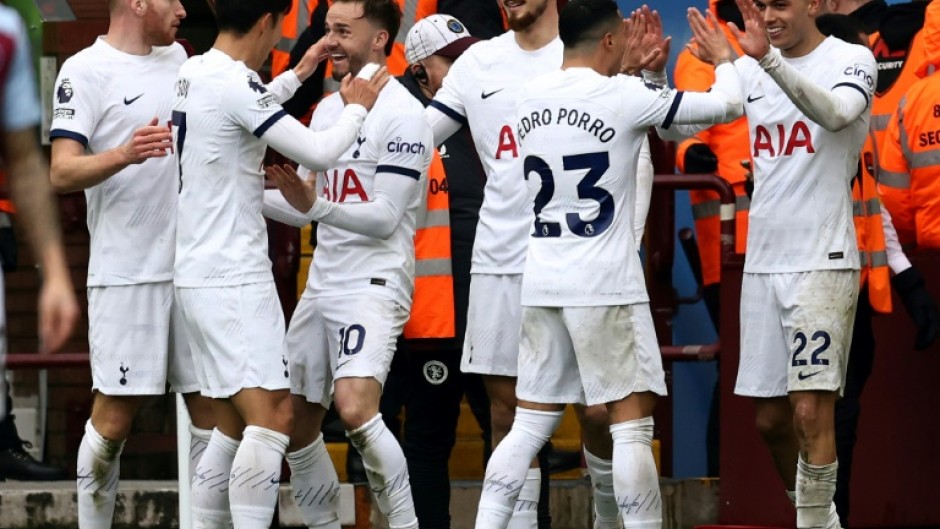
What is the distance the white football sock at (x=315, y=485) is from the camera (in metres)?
7.90

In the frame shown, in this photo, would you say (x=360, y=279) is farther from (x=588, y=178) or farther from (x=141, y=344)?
(x=588, y=178)

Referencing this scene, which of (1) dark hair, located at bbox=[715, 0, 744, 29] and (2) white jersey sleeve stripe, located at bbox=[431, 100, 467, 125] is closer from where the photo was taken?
(2) white jersey sleeve stripe, located at bbox=[431, 100, 467, 125]

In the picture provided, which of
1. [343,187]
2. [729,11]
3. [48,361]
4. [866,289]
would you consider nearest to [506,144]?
[343,187]

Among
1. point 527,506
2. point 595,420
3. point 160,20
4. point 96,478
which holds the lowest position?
point 527,506

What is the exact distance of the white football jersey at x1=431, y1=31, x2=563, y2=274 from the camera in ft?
26.5

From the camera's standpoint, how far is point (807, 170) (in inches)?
308

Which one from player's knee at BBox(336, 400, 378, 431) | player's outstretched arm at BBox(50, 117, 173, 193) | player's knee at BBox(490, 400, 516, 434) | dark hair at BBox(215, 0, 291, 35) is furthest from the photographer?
player's knee at BBox(490, 400, 516, 434)

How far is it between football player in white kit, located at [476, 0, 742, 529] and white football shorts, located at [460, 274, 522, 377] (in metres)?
0.60

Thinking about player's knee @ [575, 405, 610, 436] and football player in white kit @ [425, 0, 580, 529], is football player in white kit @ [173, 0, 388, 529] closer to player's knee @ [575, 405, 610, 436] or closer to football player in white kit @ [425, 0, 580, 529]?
football player in white kit @ [425, 0, 580, 529]

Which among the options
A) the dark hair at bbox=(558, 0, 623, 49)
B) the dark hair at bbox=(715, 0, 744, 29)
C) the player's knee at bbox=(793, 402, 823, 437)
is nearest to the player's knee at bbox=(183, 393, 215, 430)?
the dark hair at bbox=(558, 0, 623, 49)

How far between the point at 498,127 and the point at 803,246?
1301 mm

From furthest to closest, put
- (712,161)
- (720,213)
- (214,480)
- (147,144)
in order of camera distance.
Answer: (712,161)
(720,213)
(214,480)
(147,144)

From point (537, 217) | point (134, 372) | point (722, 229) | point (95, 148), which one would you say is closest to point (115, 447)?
point (134, 372)

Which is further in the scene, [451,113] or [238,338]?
[451,113]
